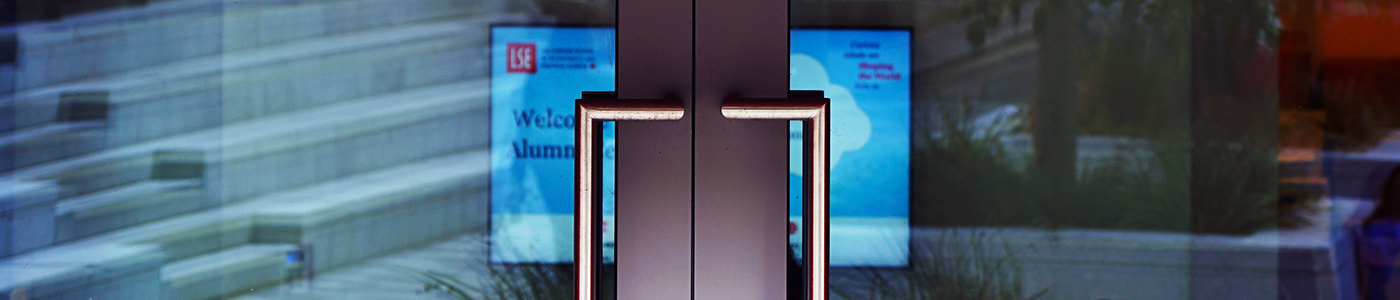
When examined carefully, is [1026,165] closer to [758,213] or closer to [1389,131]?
[1389,131]

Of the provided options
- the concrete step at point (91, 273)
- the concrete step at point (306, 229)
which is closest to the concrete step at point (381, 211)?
the concrete step at point (306, 229)

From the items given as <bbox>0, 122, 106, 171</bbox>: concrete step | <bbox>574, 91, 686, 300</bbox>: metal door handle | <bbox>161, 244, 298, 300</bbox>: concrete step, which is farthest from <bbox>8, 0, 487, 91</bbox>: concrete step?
<bbox>574, 91, 686, 300</bbox>: metal door handle

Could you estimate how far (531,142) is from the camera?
3471 mm

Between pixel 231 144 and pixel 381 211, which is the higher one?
pixel 231 144

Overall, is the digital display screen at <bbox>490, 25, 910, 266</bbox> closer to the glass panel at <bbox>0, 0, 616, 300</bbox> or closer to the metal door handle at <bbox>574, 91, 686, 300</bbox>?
the glass panel at <bbox>0, 0, 616, 300</bbox>

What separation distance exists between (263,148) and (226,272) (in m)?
0.56

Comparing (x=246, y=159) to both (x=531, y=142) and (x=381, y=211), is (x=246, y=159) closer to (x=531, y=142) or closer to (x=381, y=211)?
(x=381, y=211)

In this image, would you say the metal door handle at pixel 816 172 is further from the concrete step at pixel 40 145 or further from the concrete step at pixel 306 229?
the concrete step at pixel 40 145

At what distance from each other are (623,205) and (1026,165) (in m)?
3.00

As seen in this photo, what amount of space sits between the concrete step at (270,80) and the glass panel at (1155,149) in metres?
1.81

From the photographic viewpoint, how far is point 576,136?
0.86 meters

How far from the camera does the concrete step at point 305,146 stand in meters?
3.63

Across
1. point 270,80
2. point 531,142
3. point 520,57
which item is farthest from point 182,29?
point 531,142

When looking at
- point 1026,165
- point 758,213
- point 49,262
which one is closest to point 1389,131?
point 1026,165
